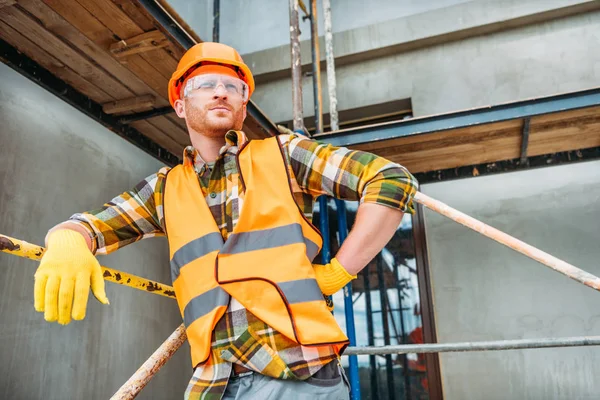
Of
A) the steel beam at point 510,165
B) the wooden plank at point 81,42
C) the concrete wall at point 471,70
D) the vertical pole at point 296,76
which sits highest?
the concrete wall at point 471,70

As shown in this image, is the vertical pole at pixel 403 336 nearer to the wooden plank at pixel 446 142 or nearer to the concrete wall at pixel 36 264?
the wooden plank at pixel 446 142

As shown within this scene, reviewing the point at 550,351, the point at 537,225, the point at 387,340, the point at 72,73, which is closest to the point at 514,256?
the point at 537,225

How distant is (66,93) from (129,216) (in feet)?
7.52

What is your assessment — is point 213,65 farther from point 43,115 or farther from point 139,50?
point 43,115

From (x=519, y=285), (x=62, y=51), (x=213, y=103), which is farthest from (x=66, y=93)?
(x=519, y=285)

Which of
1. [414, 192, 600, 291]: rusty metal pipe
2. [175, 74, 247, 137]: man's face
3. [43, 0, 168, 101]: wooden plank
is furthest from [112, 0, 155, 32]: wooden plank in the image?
[414, 192, 600, 291]: rusty metal pipe

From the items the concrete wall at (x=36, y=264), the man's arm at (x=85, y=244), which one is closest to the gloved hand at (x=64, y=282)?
the man's arm at (x=85, y=244)

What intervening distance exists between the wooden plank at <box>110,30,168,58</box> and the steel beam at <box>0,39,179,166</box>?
845 millimetres

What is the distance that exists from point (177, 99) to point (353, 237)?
1.09m

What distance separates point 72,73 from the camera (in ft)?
11.8

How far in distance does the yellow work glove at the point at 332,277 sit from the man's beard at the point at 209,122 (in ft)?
2.33

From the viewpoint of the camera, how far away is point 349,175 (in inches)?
65.1

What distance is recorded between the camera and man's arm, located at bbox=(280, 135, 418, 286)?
1.57 metres

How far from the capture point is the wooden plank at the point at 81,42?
A: 296 cm
